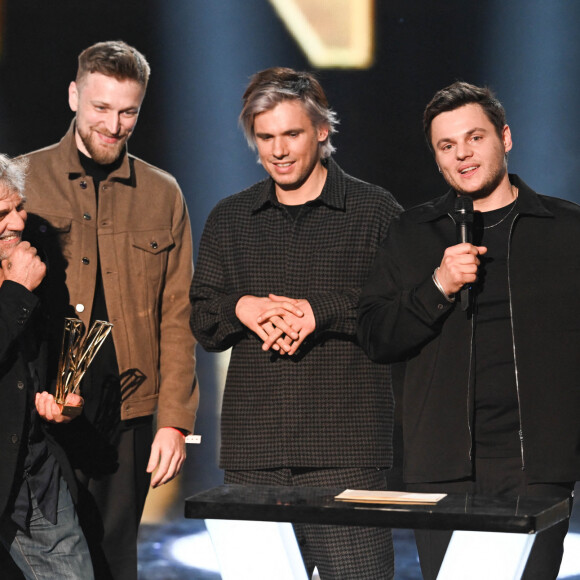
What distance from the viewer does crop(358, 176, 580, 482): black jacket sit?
2697 mm

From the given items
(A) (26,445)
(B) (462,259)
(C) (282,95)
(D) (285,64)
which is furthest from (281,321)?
(D) (285,64)

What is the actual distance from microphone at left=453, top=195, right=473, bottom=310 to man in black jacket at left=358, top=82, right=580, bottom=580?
0.03 feet

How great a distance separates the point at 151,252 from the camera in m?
3.29

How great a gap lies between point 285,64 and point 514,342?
2281mm

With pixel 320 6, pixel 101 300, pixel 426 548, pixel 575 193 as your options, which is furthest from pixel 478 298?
pixel 320 6

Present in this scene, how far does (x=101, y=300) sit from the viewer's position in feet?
10.6

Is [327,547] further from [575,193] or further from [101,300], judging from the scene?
[575,193]

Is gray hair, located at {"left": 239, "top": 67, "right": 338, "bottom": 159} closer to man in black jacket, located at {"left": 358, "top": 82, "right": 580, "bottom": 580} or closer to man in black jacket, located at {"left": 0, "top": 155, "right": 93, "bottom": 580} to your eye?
man in black jacket, located at {"left": 358, "top": 82, "right": 580, "bottom": 580}

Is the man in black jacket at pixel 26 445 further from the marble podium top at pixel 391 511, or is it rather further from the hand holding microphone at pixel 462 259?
the hand holding microphone at pixel 462 259

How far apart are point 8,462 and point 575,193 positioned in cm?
268

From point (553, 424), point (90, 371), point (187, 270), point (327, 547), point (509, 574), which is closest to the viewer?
point (509, 574)

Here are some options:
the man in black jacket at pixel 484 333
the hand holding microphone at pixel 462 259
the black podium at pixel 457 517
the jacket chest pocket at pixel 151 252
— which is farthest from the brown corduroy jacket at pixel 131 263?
the black podium at pixel 457 517

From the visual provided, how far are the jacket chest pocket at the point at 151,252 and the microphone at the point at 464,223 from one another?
1.02 m

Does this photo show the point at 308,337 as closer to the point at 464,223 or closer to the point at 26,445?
the point at 464,223
